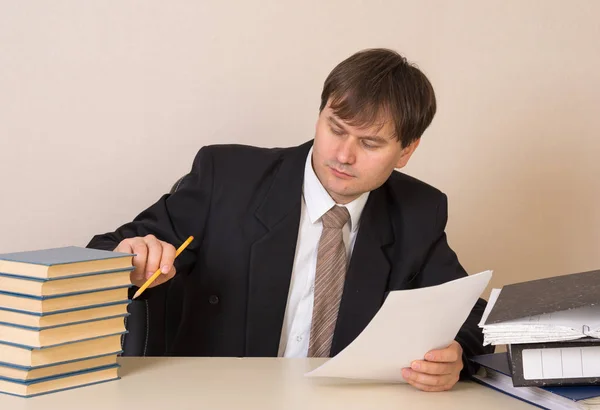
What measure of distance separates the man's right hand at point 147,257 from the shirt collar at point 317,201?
556 millimetres

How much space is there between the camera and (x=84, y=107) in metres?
2.30

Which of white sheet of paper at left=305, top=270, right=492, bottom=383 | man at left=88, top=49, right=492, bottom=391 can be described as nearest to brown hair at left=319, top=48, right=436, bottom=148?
man at left=88, top=49, right=492, bottom=391

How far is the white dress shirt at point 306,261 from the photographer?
1943 millimetres

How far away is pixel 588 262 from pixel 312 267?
1.45 m

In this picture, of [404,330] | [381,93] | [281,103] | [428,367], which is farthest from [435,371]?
[281,103]

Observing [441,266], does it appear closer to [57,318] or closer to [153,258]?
[153,258]

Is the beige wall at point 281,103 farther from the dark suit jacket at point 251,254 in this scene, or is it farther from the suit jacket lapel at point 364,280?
the suit jacket lapel at point 364,280

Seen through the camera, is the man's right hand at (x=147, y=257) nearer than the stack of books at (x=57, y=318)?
No

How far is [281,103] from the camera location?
8.38 feet

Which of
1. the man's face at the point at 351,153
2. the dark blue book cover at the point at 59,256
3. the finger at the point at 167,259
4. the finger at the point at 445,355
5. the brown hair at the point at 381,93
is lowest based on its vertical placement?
the finger at the point at 445,355

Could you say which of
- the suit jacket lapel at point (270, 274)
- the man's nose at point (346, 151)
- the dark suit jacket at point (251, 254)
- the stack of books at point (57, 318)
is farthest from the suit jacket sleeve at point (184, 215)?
the stack of books at point (57, 318)

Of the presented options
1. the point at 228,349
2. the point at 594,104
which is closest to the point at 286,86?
the point at 228,349

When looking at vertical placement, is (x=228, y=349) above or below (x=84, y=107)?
below

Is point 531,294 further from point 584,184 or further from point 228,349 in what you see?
point 584,184
